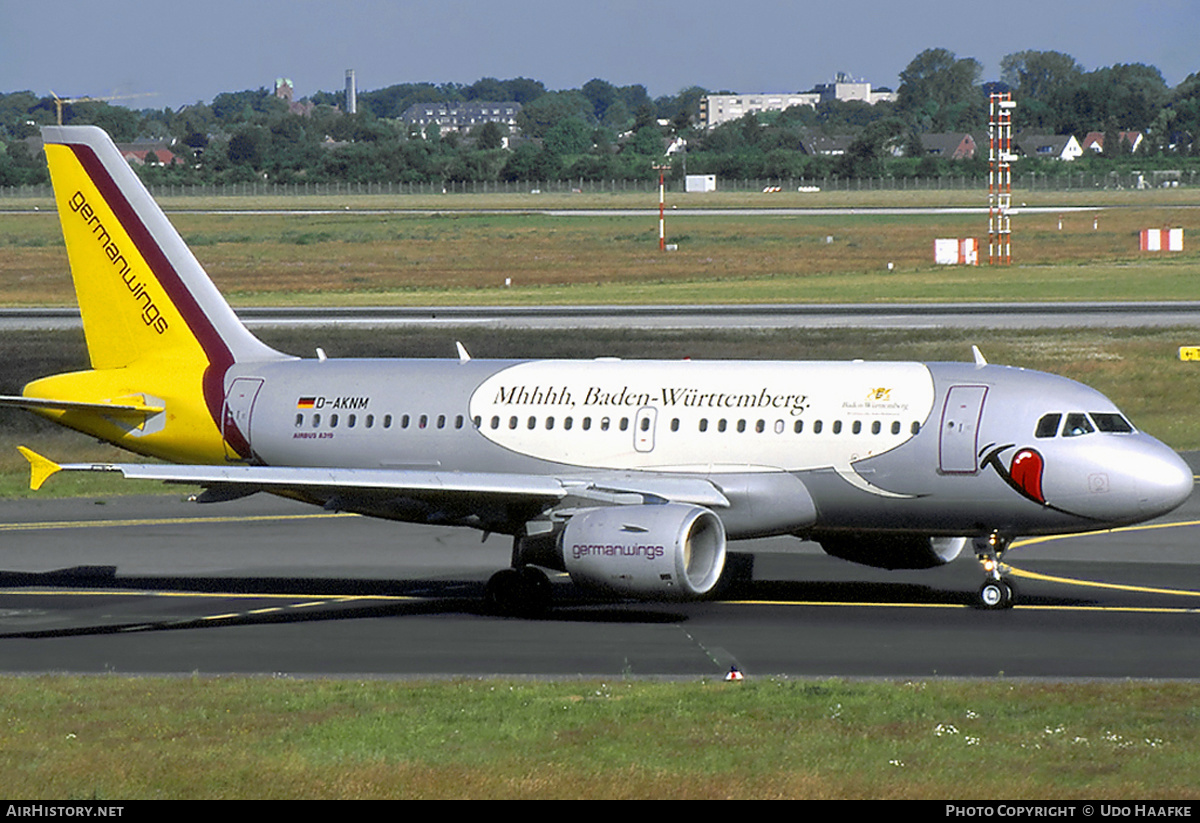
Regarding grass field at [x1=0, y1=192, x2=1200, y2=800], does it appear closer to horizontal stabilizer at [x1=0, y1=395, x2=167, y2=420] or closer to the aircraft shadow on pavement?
the aircraft shadow on pavement

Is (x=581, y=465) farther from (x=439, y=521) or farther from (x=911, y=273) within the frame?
(x=911, y=273)

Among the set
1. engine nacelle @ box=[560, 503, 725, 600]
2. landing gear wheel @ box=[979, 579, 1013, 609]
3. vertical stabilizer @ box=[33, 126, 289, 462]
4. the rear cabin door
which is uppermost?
vertical stabilizer @ box=[33, 126, 289, 462]

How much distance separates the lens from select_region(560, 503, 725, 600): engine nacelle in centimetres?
2833

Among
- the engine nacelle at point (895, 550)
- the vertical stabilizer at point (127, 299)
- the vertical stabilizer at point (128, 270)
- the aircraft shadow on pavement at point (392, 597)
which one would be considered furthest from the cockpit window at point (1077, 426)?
the vertical stabilizer at point (128, 270)

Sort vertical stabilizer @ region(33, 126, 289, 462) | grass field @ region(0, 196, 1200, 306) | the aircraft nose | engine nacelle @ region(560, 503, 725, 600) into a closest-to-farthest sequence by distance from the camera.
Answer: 1. engine nacelle @ region(560, 503, 725, 600)
2. the aircraft nose
3. vertical stabilizer @ region(33, 126, 289, 462)
4. grass field @ region(0, 196, 1200, 306)

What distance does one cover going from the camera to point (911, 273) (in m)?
108

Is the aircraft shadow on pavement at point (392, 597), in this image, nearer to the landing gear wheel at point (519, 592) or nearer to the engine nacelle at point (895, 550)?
the landing gear wheel at point (519, 592)

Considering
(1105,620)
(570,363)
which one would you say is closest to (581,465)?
(570,363)

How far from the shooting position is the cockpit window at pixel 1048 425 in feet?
97.5

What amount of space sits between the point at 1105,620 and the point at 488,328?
4607cm

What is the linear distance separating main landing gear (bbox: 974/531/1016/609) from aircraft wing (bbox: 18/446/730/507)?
15.7ft

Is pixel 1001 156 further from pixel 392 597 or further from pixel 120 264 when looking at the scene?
pixel 392 597

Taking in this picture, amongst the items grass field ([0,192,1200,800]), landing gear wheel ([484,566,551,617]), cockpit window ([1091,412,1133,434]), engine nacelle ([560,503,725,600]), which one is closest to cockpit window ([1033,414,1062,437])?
cockpit window ([1091,412,1133,434])

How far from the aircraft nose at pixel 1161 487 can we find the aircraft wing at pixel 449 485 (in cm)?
722
